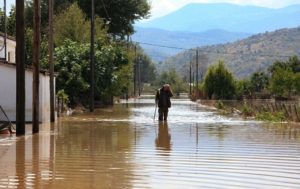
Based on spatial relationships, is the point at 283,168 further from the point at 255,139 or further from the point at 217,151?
the point at 255,139

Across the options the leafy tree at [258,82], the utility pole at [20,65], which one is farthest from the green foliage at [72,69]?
the leafy tree at [258,82]

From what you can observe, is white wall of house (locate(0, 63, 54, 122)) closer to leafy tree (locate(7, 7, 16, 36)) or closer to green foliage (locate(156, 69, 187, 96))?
leafy tree (locate(7, 7, 16, 36))

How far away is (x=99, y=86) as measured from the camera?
4269cm

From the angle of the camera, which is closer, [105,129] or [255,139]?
[255,139]

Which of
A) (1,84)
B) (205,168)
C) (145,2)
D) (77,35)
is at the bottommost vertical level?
(205,168)

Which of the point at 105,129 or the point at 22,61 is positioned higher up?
the point at 22,61

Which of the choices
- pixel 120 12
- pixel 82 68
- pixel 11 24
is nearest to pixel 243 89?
pixel 120 12

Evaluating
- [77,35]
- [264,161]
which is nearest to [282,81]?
[77,35]

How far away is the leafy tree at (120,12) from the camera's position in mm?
63969

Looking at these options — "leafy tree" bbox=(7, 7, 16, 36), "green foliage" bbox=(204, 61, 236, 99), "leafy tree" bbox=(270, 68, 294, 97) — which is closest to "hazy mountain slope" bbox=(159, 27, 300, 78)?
"leafy tree" bbox=(270, 68, 294, 97)

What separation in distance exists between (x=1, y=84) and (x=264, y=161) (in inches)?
597

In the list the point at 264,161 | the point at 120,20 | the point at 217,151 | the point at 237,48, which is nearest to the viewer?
the point at 264,161

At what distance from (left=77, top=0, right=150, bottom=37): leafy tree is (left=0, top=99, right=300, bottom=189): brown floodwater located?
45.0 m

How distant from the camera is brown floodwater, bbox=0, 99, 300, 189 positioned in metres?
10.0
